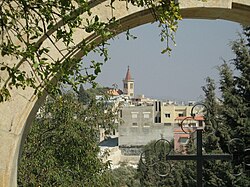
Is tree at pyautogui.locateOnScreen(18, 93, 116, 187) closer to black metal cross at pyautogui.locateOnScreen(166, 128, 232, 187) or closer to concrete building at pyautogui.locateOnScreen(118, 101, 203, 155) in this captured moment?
black metal cross at pyautogui.locateOnScreen(166, 128, 232, 187)

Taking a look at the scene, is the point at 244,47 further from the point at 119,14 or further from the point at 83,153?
the point at 119,14

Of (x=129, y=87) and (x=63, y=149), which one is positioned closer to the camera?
(x=63, y=149)

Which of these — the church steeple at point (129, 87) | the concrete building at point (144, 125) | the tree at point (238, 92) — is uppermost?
the church steeple at point (129, 87)

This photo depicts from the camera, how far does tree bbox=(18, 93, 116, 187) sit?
23.8 ft

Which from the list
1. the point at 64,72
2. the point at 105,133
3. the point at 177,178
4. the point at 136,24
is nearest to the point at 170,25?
the point at 64,72

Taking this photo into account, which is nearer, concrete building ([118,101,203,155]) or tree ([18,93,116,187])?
tree ([18,93,116,187])

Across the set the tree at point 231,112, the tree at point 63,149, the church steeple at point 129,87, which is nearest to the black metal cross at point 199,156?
the tree at point 63,149

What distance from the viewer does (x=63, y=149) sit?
26.1 feet

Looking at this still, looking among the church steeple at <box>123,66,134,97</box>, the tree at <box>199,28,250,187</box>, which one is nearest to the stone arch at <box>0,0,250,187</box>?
the tree at <box>199,28,250,187</box>

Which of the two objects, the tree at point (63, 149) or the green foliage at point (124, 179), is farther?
the green foliage at point (124, 179)

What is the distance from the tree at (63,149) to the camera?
7258 millimetres

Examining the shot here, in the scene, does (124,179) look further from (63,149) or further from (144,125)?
(144,125)

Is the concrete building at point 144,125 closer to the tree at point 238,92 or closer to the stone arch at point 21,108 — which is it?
the tree at point 238,92

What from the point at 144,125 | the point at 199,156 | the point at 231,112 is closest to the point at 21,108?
the point at 199,156
